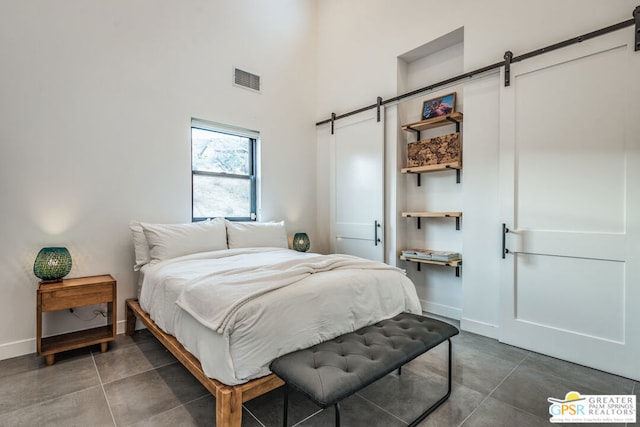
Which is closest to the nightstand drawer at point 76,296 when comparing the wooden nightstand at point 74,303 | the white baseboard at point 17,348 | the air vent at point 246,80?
the wooden nightstand at point 74,303

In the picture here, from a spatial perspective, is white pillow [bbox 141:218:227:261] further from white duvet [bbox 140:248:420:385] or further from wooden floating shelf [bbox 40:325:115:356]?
wooden floating shelf [bbox 40:325:115:356]

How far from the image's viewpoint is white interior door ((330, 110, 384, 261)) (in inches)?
145

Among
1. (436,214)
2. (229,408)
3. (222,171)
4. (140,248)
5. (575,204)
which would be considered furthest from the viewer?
(222,171)

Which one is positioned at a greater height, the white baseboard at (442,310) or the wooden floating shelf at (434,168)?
the wooden floating shelf at (434,168)

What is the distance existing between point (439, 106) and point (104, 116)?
3.21m

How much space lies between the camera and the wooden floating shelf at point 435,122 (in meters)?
3.04

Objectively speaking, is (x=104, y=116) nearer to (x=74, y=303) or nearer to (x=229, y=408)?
(x=74, y=303)

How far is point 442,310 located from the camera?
3.36m

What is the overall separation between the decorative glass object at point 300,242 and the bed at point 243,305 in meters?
1.15

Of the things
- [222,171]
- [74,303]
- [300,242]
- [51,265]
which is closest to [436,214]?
[300,242]

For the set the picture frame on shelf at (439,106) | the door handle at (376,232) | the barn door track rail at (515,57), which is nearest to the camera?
the barn door track rail at (515,57)

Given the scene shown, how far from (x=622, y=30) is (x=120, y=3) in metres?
4.01

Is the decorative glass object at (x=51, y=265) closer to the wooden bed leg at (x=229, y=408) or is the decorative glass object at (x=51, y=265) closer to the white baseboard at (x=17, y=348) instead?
the white baseboard at (x=17, y=348)

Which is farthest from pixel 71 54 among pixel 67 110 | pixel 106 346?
pixel 106 346
